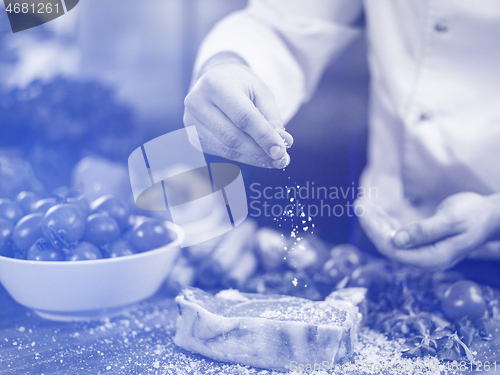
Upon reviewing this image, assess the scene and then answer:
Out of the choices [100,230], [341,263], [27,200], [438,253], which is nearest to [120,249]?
[100,230]

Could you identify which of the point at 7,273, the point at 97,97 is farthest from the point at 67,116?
the point at 7,273

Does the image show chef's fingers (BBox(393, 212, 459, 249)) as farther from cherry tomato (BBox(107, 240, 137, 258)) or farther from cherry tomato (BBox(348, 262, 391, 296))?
cherry tomato (BBox(107, 240, 137, 258))

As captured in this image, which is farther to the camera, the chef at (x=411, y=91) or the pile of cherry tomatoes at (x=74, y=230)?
the chef at (x=411, y=91)

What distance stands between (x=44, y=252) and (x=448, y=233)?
1.40ft

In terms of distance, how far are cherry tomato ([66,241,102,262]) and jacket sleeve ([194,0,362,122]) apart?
0.91 feet

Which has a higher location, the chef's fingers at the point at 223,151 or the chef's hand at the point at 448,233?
the chef's fingers at the point at 223,151

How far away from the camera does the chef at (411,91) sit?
1.60ft

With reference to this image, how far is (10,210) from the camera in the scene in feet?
1.35

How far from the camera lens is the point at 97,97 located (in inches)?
19.5

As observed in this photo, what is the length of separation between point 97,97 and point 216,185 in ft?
0.72

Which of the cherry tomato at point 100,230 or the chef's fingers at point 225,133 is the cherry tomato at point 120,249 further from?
the chef's fingers at point 225,133

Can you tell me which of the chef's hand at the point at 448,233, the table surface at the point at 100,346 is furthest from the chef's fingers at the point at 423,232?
the table surface at the point at 100,346

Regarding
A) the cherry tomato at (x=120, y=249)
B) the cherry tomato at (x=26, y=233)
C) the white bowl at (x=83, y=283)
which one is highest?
the cherry tomato at (x=26, y=233)

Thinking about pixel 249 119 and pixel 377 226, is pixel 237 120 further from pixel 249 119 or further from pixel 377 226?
pixel 377 226
